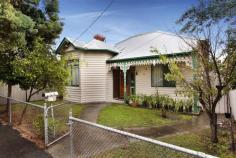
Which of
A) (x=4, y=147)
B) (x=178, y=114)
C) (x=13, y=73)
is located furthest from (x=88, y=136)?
(x=178, y=114)

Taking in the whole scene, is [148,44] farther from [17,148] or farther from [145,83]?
[17,148]

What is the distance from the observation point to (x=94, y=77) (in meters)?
16.2

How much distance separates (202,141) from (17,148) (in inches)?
209

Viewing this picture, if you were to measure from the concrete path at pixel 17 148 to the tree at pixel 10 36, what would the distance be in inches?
100

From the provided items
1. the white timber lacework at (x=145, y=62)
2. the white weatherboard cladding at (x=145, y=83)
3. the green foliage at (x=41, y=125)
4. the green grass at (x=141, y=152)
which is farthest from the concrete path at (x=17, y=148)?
the white weatherboard cladding at (x=145, y=83)

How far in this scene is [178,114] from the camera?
456 inches

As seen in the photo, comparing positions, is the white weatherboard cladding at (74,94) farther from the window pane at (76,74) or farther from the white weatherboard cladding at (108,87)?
the white weatherboard cladding at (108,87)

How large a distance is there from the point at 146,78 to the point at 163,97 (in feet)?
8.10

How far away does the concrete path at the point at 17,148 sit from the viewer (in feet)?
19.8

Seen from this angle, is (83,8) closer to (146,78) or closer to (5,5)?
(146,78)

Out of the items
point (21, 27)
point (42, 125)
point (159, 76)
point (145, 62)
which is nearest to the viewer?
point (42, 125)

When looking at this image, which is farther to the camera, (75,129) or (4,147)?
(4,147)

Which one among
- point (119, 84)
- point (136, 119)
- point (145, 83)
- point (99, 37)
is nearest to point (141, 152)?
point (136, 119)

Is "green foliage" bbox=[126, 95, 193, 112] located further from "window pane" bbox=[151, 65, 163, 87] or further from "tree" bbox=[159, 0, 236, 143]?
"tree" bbox=[159, 0, 236, 143]
